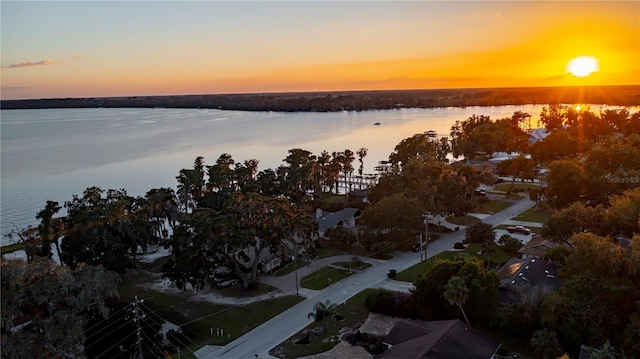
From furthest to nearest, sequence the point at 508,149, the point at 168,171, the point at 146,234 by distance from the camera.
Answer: the point at 508,149 < the point at 168,171 < the point at 146,234

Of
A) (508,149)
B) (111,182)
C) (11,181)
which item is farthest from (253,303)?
(508,149)

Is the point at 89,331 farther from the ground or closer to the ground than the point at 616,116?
closer to the ground

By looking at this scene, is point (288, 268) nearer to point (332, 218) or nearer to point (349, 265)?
point (349, 265)

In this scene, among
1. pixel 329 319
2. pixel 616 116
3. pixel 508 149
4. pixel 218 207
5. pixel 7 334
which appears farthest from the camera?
pixel 616 116

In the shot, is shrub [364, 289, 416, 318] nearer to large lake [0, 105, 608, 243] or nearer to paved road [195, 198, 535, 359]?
paved road [195, 198, 535, 359]

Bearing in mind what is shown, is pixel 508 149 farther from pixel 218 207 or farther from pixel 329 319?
pixel 329 319

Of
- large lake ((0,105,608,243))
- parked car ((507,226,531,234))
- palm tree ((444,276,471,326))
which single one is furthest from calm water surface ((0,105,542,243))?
palm tree ((444,276,471,326))
